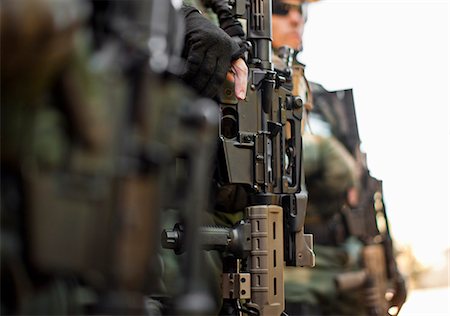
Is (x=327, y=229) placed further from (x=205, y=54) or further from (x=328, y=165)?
(x=205, y=54)

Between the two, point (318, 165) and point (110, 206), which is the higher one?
point (318, 165)

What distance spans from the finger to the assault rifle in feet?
0.30

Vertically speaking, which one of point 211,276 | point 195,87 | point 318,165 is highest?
point 318,165

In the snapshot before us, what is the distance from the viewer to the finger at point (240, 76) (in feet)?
9.25

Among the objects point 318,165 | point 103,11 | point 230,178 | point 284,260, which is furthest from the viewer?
point 318,165

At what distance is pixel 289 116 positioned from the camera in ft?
10.5

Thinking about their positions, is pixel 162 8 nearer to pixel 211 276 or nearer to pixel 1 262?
pixel 1 262

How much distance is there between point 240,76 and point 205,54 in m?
0.27

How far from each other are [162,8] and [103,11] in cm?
11

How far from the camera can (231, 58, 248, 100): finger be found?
9.25 feet

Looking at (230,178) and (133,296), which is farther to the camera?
(230,178)

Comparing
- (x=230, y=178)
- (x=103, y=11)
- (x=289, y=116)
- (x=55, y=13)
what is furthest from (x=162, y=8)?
(x=289, y=116)

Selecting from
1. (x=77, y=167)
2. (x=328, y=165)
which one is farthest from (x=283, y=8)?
(x=77, y=167)

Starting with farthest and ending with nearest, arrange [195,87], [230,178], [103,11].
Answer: [230,178], [195,87], [103,11]
